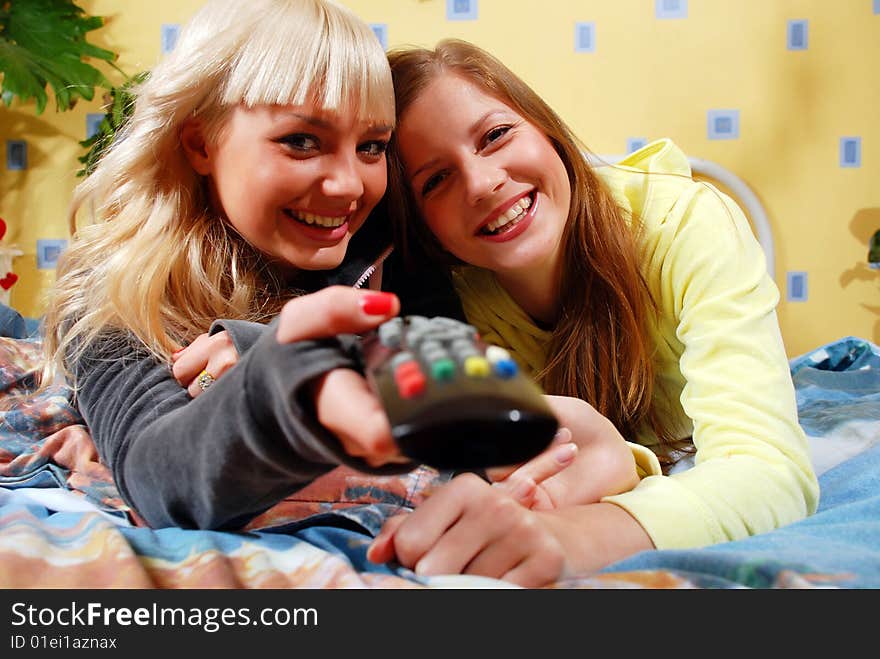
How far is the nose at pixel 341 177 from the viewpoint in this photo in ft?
2.55

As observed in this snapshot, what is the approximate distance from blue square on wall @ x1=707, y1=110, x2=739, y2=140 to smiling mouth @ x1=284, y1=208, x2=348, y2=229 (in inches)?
58.8

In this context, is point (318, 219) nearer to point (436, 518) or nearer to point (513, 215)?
point (513, 215)

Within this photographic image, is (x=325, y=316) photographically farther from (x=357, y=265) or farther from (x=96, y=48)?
(x=96, y=48)

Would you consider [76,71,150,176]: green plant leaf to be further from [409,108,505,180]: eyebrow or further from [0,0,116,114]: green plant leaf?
[409,108,505,180]: eyebrow

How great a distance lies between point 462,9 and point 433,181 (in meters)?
1.25

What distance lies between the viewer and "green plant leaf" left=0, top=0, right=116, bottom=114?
5.99 feet

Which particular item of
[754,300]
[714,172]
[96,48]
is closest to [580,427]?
[754,300]

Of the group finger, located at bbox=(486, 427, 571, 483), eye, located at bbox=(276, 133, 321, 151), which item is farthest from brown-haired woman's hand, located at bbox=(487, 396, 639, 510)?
eye, located at bbox=(276, 133, 321, 151)

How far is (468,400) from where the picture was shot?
0.31 m

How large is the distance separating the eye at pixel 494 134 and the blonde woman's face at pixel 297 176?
5.3 inches

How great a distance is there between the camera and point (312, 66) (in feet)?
2.48

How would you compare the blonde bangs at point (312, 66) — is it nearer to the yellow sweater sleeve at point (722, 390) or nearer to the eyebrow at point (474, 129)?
the eyebrow at point (474, 129)

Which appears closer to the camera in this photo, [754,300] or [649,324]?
[754,300]
